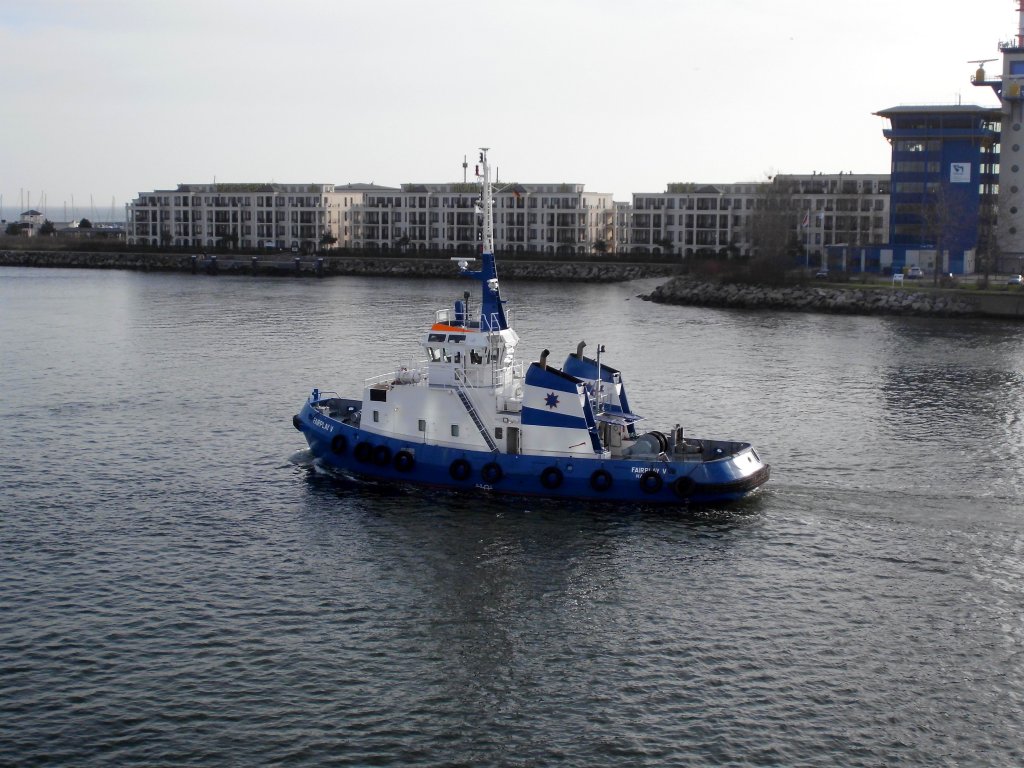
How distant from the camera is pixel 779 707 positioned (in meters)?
23.9

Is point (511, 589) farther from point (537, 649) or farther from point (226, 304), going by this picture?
point (226, 304)

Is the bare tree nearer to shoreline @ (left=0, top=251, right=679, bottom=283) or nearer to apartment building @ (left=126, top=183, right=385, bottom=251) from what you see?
shoreline @ (left=0, top=251, right=679, bottom=283)

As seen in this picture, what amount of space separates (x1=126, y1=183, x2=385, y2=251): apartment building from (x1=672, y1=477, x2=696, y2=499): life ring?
13949cm

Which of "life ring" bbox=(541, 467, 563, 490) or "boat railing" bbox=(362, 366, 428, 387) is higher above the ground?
"boat railing" bbox=(362, 366, 428, 387)

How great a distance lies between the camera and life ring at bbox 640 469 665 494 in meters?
36.2

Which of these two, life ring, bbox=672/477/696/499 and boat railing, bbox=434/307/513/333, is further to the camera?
boat railing, bbox=434/307/513/333

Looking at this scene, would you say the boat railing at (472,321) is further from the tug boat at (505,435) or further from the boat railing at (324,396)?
the boat railing at (324,396)

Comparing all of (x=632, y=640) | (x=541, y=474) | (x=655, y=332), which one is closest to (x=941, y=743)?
(x=632, y=640)

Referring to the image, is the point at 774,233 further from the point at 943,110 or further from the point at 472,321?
the point at 472,321

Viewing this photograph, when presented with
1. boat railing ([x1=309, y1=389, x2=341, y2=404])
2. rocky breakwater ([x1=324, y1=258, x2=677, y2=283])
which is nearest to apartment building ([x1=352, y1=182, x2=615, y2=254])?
rocky breakwater ([x1=324, y1=258, x2=677, y2=283])

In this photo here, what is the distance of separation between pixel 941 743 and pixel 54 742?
17.1m

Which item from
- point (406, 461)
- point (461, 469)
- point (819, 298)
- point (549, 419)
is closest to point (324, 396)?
point (406, 461)

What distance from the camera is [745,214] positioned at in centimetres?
15512

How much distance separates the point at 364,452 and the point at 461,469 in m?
3.55
